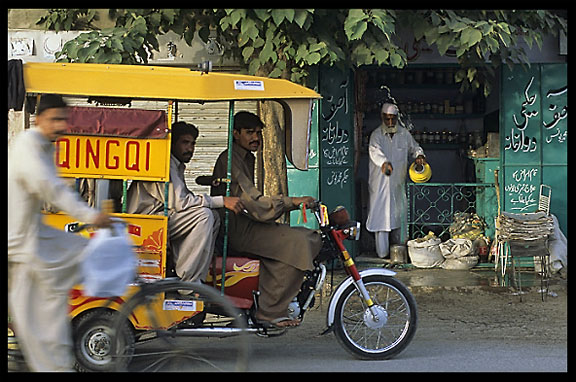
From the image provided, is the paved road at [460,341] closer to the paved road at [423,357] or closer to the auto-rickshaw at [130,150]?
the paved road at [423,357]

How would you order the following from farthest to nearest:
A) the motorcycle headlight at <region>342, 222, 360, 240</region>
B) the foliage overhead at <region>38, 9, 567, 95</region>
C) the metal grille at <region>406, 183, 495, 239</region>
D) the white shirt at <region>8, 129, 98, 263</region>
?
the metal grille at <region>406, 183, 495, 239</region> < the foliage overhead at <region>38, 9, 567, 95</region> < the motorcycle headlight at <region>342, 222, 360, 240</region> < the white shirt at <region>8, 129, 98, 263</region>

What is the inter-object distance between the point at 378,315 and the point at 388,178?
16.7 ft

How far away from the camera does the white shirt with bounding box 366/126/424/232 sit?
10.8 metres

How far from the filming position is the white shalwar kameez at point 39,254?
441cm

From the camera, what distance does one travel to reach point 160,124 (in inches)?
219

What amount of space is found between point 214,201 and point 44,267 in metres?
1.44

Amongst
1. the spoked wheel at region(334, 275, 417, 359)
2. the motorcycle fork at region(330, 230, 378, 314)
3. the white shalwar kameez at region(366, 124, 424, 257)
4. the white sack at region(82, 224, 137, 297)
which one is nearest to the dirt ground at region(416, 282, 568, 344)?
the spoked wheel at region(334, 275, 417, 359)

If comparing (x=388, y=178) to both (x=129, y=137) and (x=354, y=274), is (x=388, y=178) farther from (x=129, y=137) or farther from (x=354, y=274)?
(x=129, y=137)

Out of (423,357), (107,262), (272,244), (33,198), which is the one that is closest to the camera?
(33,198)

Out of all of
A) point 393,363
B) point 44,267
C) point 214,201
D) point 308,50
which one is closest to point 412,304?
point 393,363

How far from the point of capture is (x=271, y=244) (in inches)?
231

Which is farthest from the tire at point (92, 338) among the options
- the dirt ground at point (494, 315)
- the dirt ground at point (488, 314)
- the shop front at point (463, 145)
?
the shop front at point (463, 145)

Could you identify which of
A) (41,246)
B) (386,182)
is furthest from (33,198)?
(386,182)

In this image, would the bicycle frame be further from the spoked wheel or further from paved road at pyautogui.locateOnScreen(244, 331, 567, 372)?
the spoked wheel
